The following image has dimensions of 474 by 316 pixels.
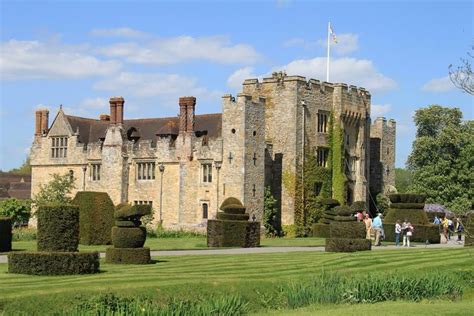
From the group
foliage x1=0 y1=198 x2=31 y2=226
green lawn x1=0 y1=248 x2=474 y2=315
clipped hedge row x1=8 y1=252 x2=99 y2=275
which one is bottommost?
green lawn x1=0 y1=248 x2=474 y2=315

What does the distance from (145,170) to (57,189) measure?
6178 millimetres

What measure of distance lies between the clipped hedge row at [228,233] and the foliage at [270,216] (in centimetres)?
1329

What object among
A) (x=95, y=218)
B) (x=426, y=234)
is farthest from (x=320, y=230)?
(x=95, y=218)

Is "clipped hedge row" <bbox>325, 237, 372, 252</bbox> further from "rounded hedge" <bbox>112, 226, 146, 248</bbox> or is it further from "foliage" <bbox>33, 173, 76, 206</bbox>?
"foliage" <bbox>33, 173, 76, 206</bbox>

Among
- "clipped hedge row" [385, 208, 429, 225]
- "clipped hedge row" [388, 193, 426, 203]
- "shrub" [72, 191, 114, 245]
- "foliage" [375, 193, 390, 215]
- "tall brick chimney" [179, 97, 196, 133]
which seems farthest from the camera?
"foliage" [375, 193, 390, 215]

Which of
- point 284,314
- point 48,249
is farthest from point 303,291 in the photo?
point 48,249

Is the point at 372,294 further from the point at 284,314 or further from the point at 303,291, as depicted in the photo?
the point at 284,314

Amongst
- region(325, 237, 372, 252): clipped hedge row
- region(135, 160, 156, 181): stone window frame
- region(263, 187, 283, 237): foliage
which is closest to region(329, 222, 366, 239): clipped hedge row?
region(325, 237, 372, 252): clipped hedge row

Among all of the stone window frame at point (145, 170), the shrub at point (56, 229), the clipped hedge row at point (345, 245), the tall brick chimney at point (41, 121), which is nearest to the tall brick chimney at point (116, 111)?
the stone window frame at point (145, 170)

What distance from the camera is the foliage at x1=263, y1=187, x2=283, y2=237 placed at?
184 feet

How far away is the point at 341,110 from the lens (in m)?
60.9

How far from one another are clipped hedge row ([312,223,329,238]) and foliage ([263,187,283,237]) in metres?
2.36

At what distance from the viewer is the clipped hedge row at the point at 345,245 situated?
118 feet

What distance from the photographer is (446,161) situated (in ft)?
234
